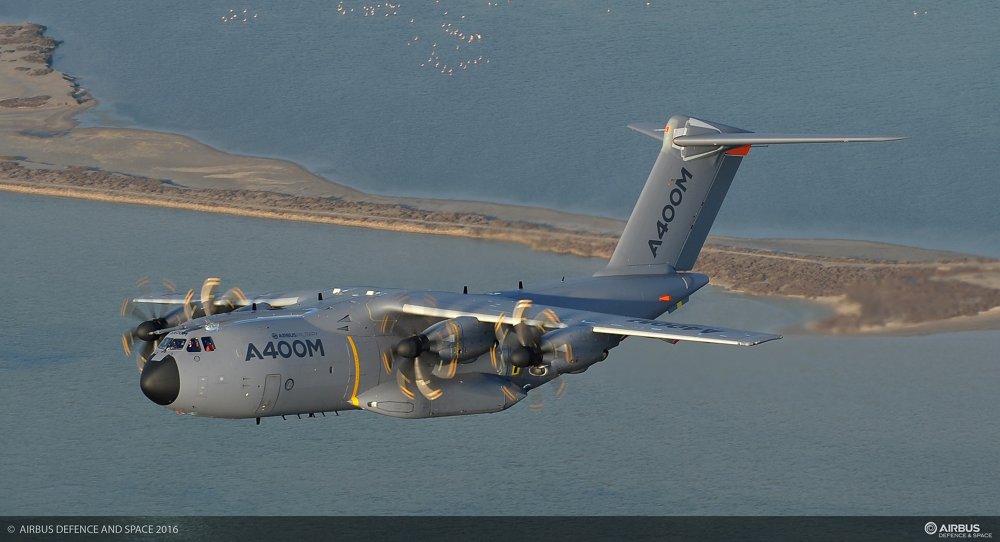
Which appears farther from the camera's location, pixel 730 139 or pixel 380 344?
pixel 730 139

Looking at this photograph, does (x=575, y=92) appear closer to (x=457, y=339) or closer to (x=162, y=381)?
(x=457, y=339)

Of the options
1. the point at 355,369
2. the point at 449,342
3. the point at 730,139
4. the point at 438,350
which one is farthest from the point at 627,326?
the point at 730,139

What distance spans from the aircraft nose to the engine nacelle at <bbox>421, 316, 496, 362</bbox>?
728 centimetres

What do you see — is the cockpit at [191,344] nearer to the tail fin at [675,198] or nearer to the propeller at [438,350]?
the propeller at [438,350]

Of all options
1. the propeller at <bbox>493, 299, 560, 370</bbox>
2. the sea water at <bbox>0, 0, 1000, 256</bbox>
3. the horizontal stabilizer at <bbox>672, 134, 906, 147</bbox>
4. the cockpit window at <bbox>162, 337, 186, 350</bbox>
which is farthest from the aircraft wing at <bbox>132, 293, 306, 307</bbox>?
the sea water at <bbox>0, 0, 1000, 256</bbox>

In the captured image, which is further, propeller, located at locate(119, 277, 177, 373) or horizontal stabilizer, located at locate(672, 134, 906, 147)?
horizontal stabilizer, located at locate(672, 134, 906, 147)

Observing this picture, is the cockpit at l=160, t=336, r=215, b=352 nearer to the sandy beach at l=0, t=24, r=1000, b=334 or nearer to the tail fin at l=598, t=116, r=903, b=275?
the tail fin at l=598, t=116, r=903, b=275

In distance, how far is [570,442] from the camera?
6156 cm

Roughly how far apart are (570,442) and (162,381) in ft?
60.9

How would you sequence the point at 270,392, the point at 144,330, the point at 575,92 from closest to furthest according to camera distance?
the point at 270,392 → the point at 144,330 → the point at 575,92

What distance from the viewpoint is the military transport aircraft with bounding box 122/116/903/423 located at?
159 feet
